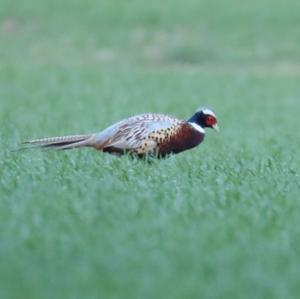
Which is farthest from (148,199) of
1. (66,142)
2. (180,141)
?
(66,142)

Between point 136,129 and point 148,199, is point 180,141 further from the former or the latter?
point 148,199

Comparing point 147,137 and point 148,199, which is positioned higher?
point 147,137

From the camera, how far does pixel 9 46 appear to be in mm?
32906

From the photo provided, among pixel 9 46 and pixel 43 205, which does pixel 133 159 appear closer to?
pixel 43 205

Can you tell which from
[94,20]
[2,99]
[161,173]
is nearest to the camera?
[161,173]

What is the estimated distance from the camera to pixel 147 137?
10.1m

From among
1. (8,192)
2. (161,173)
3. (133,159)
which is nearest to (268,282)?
(8,192)

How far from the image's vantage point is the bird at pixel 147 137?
10164mm

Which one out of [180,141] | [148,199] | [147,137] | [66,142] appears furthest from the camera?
[66,142]

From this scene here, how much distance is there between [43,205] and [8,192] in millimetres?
651

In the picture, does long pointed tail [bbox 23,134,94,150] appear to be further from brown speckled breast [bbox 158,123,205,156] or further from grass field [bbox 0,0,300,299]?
brown speckled breast [bbox 158,123,205,156]

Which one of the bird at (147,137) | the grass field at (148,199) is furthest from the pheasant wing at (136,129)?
the grass field at (148,199)

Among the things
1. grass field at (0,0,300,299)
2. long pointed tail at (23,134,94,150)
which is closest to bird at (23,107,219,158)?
long pointed tail at (23,134,94,150)

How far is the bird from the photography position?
33.3 ft
